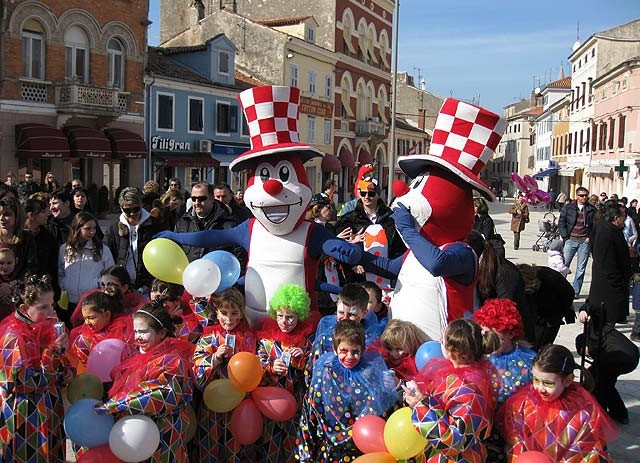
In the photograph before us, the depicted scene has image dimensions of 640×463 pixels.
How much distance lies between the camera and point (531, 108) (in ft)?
233

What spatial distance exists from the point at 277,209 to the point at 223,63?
22.2m

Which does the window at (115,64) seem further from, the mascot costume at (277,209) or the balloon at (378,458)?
the balloon at (378,458)

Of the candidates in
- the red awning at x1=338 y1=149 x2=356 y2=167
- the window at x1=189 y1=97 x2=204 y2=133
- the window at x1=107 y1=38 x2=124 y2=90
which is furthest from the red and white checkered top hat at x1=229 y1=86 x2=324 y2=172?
the red awning at x1=338 y1=149 x2=356 y2=167

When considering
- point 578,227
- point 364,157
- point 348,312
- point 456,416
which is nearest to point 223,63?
point 364,157

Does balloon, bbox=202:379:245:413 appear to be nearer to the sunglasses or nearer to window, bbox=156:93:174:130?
the sunglasses

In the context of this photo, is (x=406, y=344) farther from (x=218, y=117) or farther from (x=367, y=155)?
(x=367, y=155)

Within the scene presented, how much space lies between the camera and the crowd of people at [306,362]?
9.38ft

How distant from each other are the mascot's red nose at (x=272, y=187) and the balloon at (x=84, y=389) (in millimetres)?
1537

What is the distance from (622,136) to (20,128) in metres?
24.7

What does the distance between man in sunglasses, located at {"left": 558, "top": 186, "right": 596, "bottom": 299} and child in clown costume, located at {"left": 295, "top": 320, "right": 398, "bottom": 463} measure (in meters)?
7.36

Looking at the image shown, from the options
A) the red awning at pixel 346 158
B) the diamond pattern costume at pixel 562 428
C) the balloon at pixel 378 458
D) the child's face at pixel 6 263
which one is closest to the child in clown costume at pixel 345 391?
the balloon at pixel 378 458

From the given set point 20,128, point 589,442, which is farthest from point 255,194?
point 20,128

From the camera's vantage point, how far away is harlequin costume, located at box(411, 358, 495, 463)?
277 centimetres

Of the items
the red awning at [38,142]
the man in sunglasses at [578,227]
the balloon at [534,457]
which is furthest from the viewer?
the red awning at [38,142]
